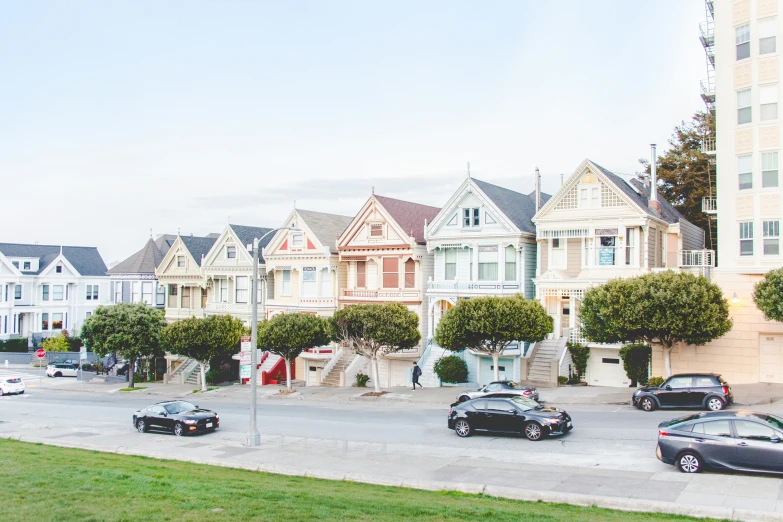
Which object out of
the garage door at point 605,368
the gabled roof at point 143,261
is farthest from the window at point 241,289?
the garage door at point 605,368

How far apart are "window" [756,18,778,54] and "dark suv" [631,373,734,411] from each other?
639 inches

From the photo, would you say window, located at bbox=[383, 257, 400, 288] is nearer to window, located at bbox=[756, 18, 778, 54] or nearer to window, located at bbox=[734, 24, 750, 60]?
window, located at bbox=[734, 24, 750, 60]

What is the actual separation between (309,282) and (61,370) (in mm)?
26289

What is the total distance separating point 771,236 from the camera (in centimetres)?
3309

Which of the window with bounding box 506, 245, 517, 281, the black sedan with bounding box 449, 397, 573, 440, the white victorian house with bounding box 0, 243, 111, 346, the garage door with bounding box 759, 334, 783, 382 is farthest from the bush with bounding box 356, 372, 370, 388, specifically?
the white victorian house with bounding box 0, 243, 111, 346

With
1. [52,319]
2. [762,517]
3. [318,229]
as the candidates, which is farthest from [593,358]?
[52,319]

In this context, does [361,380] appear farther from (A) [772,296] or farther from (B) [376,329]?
(A) [772,296]

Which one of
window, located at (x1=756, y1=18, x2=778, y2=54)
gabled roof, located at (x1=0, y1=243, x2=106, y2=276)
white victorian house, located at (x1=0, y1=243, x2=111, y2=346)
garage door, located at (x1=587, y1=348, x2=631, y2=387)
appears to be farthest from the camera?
gabled roof, located at (x1=0, y1=243, x2=106, y2=276)

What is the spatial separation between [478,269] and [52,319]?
54.1 meters

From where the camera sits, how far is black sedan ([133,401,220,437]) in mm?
28094

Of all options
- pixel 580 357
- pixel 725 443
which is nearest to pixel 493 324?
pixel 580 357

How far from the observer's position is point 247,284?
174 feet

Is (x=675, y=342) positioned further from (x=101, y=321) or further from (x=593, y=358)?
(x=101, y=321)

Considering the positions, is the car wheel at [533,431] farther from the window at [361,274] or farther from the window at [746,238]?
the window at [361,274]
